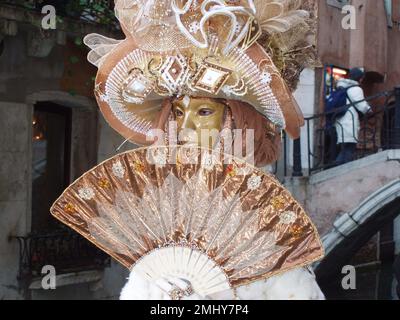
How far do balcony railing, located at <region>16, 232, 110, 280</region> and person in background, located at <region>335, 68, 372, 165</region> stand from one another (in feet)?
9.78

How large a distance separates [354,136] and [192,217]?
6.19 meters

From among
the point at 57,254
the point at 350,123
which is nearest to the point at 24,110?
the point at 57,254

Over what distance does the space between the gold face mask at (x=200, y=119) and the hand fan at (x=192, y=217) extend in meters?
0.19

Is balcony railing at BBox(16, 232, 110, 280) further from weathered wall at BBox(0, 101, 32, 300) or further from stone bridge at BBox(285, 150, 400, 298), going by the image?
stone bridge at BBox(285, 150, 400, 298)

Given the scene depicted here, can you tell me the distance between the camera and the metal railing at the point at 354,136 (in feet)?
26.6

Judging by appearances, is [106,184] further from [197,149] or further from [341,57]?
[341,57]

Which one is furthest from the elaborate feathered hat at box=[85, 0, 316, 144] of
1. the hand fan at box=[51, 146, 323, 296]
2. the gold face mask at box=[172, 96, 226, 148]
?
the hand fan at box=[51, 146, 323, 296]

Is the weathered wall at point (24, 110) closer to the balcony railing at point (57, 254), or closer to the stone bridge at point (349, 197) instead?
the balcony railing at point (57, 254)

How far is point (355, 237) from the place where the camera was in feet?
28.5

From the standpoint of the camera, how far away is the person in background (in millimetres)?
8250

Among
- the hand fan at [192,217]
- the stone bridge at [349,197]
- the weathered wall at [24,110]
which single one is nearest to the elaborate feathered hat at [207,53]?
the hand fan at [192,217]

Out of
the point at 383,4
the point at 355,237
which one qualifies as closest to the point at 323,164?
the point at 355,237

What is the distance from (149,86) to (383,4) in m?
9.31

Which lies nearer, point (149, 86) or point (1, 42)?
point (149, 86)
